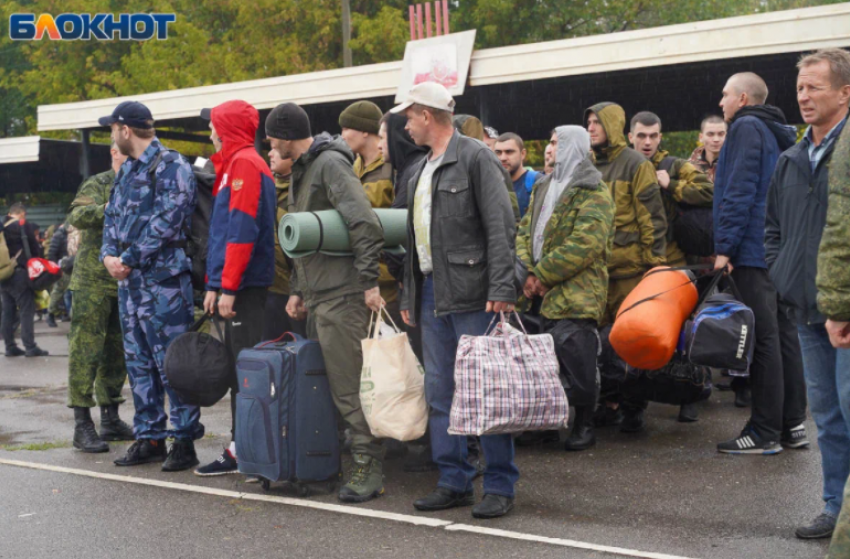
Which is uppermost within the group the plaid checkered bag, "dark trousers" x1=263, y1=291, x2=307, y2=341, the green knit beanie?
the green knit beanie

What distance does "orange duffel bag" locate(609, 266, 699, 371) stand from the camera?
6.04 metres

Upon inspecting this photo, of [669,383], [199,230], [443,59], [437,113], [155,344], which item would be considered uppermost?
[443,59]

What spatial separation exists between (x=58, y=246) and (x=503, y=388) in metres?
12.2

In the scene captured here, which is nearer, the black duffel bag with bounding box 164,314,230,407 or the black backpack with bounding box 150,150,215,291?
the black duffel bag with bounding box 164,314,230,407

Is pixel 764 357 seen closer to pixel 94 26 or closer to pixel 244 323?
pixel 244 323

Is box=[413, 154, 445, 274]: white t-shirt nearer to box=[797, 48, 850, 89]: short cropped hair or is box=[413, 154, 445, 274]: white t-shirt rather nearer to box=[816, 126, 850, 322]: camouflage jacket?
box=[797, 48, 850, 89]: short cropped hair

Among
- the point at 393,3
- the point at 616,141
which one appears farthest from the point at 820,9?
the point at 393,3

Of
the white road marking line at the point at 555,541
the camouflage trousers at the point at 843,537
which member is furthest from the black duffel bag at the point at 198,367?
the camouflage trousers at the point at 843,537

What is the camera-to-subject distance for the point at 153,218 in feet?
22.2

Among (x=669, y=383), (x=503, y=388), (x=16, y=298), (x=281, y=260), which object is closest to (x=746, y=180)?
(x=669, y=383)

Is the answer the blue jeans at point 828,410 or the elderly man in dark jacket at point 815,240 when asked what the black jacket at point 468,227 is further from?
the blue jeans at point 828,410

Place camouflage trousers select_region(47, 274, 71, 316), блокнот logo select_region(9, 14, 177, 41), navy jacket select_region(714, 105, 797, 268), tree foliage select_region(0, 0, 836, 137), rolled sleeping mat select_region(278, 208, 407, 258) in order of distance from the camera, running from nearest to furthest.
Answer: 1. rolled sleeping mat select_region(278, 208, 407, 258)
2. navy jacket select_region(714, 105, 797, 268)
3. camouflage trousers select_region(47, 274, 71, 316)
4. tree foliage select_region(0, 0, 836, 137)
5. блокнот logo select_region(9, 14, 177, 41)

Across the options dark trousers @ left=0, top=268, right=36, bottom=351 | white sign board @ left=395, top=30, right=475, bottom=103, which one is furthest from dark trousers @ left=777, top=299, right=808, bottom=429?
dark trousers @ left=0, top=268, right=36, bottom=351

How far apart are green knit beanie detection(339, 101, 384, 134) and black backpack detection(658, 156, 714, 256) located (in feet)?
7.28
